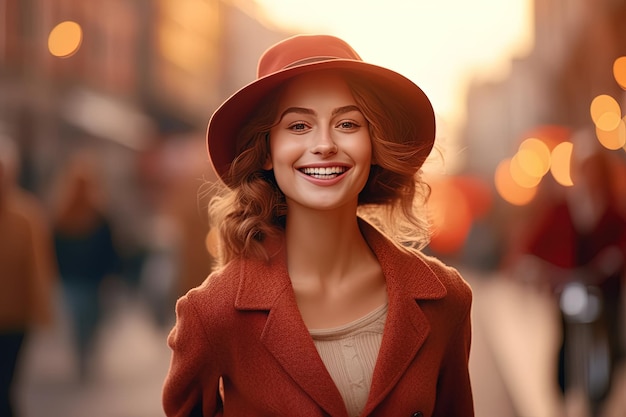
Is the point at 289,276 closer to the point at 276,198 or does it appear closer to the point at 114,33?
the point at 276,198

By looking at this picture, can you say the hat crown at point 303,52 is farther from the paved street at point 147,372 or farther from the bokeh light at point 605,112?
the bokeh light at point 605,112

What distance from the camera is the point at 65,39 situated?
139 feet

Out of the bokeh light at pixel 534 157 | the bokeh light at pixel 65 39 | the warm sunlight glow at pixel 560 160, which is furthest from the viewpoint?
the bokeh light at pixel 534 157

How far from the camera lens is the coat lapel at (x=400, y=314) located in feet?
9.89

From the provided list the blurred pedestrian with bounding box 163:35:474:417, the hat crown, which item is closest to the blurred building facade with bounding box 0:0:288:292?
the blurred pedestrian with bounding box 163:35:474:417

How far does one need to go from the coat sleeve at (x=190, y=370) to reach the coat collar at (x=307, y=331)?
132 mm

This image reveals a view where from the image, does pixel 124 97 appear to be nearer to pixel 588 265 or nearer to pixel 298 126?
pixel 588 265

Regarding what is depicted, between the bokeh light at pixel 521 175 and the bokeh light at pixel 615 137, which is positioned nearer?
the bokeh light at pixel 615 137

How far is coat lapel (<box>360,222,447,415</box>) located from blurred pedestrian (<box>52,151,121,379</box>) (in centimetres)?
724

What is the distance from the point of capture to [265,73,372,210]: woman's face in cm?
306

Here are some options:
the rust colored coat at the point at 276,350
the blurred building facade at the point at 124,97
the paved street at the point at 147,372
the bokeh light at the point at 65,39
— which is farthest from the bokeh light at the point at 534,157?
the rust colored coat at the point at 276,350

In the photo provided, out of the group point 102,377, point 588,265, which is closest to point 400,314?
point 588,265

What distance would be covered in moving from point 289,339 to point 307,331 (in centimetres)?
6

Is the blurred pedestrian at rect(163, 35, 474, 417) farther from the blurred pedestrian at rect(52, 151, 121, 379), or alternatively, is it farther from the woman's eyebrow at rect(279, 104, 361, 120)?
the blurred pedestrian at rect(52, 151, 121, 379)
